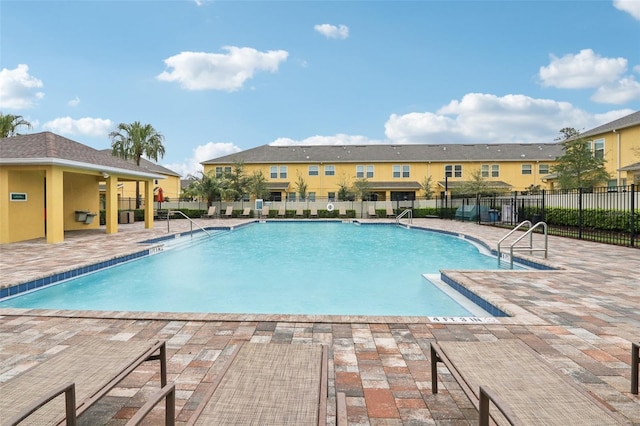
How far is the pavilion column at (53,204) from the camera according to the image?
467 inches

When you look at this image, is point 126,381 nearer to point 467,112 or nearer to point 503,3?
point 503,3

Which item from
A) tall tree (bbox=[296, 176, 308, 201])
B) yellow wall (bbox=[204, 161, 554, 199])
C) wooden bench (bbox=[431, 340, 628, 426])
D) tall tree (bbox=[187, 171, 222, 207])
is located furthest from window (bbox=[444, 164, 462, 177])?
wooden bench (bbox=[431, 340, 628, 426])

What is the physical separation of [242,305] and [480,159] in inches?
1280

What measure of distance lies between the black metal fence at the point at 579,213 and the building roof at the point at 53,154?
1608 cm

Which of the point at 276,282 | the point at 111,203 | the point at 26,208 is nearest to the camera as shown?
the point at 276,282

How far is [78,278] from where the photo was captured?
26.0ft

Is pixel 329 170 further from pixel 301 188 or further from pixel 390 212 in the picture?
pixel 390 212

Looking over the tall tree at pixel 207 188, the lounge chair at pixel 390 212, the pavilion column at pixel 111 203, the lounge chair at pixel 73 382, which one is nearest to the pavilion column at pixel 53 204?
the pavilion column at pixel 111 203

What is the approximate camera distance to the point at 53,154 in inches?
459

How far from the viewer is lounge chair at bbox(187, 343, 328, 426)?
6.39ft

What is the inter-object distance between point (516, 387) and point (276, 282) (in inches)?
268

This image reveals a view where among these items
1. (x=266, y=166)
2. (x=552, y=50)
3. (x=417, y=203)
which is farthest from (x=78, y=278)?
(x=266, y=166)

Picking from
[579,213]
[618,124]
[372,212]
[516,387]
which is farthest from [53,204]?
[618,124]

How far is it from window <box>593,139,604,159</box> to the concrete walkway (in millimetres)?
20960
